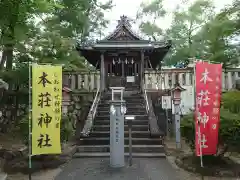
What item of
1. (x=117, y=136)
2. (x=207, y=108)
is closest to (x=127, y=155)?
(x=117, y=136)

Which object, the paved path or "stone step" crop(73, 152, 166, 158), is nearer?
the paved path

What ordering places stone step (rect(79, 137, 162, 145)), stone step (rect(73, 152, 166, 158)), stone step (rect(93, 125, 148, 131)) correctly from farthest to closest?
stone step (rect(93, 125, 148, 131)) < stone step (rect(79, 137, 162, 145)) < stone step (rect(73, 152, 166, 158))

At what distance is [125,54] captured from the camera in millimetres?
15711

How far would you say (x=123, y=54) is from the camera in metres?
15.7

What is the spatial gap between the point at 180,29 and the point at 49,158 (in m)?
22.8

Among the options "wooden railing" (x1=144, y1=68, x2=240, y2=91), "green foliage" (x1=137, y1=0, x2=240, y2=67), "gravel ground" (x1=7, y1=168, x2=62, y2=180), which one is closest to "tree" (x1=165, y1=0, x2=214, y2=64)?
"green foliage" (x1=137, y1=0, x2=240, y2=67)

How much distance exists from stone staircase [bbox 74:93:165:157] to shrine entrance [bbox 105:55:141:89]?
322 centimetres

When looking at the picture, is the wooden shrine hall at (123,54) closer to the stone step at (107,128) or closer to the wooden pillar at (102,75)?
the wooden pillar at (102,75)

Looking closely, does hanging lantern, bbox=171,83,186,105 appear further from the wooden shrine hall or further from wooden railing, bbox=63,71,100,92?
wooden railing, bbox=63,71,100,92

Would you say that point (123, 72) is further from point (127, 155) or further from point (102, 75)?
point (127, 155)

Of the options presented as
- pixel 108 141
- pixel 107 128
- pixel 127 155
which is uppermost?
pixel 107 128

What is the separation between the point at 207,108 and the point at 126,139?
4.13 m

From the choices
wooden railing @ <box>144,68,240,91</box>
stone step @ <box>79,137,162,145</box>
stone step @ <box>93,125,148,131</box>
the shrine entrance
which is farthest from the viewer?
the shrine entrance

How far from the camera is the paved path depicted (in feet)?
22.4
